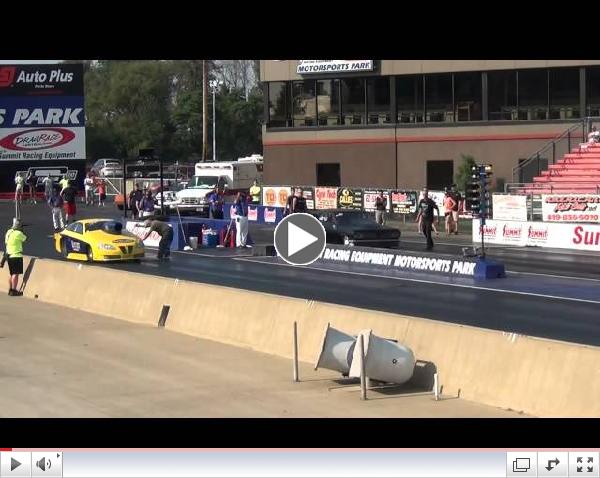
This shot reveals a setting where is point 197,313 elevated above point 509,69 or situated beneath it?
situated beneath

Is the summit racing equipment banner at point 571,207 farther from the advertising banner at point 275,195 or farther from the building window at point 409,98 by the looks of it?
the building window at point 409,98

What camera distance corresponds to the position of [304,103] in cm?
6153

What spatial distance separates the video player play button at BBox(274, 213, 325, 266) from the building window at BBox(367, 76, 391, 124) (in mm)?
43935

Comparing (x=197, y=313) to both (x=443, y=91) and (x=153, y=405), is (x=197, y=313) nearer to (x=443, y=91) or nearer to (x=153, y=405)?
(x=153, y=405)

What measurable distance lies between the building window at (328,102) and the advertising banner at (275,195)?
6976mm

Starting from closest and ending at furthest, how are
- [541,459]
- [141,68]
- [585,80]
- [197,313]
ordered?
1. [541,459]
2. [197,313]
3. [585,80]
4. [141,68]

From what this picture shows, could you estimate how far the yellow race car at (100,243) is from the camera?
105 feet

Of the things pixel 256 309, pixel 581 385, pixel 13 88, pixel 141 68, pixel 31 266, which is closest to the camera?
pixel 581 385

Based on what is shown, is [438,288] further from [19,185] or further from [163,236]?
[19,185]

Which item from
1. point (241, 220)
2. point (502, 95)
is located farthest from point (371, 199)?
point (241, 220)

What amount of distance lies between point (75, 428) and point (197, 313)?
773 cm

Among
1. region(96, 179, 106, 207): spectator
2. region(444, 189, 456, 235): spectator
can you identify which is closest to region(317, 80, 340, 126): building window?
region(96, 179, 106, 207): spectator

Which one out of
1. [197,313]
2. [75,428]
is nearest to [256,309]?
[197,313]

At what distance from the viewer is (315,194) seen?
53.7 meters
